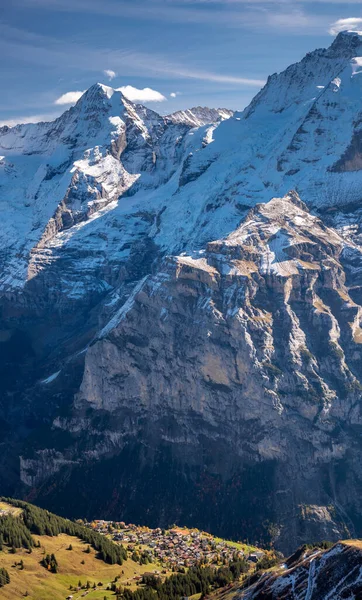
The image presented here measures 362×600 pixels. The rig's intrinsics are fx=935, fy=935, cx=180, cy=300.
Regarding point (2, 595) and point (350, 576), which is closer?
point (350, 576)

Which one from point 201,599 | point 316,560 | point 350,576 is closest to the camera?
point 350,576

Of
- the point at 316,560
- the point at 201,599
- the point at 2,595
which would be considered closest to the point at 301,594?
the point at 316,560

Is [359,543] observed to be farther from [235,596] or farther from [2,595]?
[2,595]

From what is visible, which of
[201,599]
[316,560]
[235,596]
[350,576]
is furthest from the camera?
[201,599]

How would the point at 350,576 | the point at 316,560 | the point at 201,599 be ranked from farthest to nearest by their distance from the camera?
the point at 201,599
the point at 316,560
the point at 350,576

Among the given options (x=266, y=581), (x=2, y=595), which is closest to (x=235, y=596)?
(x=266, y=581)

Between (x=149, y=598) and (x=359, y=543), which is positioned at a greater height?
(x=359, y=543)

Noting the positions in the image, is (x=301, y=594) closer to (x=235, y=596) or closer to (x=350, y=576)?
(x=350, y=576)

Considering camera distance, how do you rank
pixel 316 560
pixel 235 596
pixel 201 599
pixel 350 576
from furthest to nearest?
pixel 201 599 → pixel 235 596 → pixel 316 560 → pixel 350 576

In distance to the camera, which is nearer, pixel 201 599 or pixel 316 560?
→ pixel 316 560
